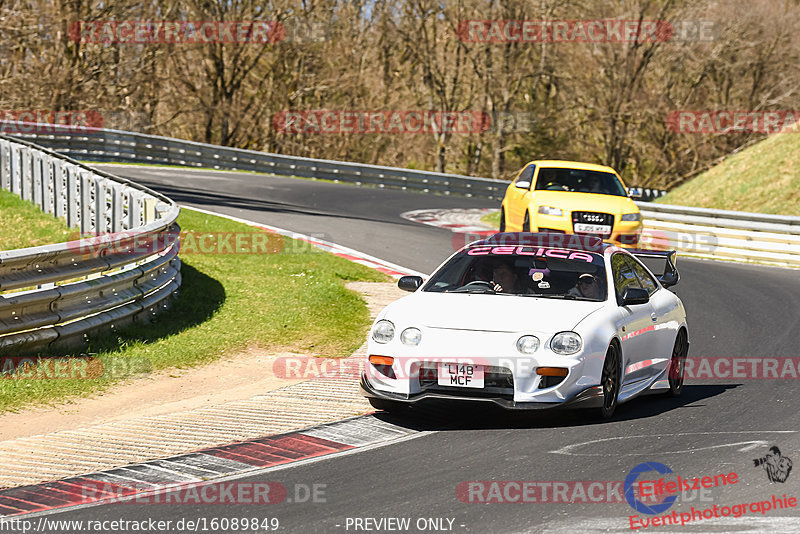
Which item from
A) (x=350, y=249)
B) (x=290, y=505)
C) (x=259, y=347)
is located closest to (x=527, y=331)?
(x=290, y=505)

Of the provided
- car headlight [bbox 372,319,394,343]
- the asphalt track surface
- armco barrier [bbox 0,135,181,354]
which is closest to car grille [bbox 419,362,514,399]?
the asphalt track surface

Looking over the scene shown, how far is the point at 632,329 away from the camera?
8.55 meters

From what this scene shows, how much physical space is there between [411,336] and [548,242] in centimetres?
210

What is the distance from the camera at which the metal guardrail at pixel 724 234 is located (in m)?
21.9

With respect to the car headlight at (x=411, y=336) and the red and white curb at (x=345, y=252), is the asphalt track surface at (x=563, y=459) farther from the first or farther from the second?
the red and white curb at (x=345, y=252)

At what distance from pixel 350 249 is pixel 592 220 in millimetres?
4410

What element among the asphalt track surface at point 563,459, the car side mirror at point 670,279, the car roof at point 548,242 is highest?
the car roof at point 548,242

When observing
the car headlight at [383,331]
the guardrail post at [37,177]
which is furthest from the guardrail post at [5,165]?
the car headlight at [383,331]

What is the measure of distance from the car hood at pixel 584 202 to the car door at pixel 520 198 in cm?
27

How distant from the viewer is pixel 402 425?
7973mm

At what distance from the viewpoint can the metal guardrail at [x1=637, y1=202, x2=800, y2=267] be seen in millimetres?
21875

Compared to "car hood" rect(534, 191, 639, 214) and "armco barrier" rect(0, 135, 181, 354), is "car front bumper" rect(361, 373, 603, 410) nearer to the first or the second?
"armco barrier" rect(0, 135, 181, 354)

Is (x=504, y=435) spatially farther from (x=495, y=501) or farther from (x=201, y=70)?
(x=201, y=70)

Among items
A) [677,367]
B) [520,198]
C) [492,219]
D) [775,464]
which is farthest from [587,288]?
[492,219]
